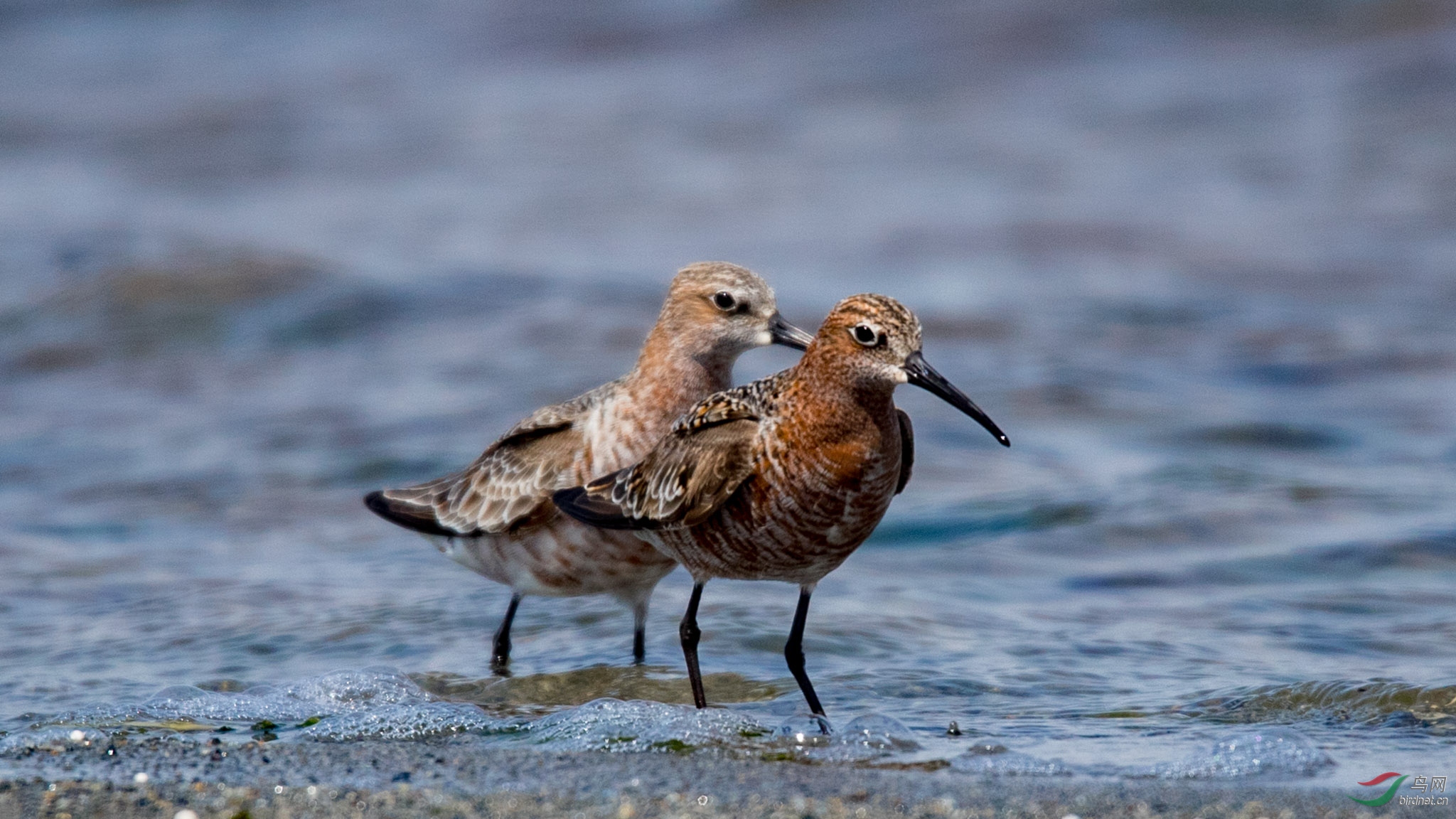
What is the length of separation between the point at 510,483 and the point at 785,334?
130cm

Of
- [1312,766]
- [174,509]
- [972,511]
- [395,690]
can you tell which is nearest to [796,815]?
[1312,766]

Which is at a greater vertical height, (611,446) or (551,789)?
(611,446)

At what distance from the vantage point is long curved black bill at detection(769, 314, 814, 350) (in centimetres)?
662

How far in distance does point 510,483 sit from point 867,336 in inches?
84.0

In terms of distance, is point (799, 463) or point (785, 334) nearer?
point (799, 463)

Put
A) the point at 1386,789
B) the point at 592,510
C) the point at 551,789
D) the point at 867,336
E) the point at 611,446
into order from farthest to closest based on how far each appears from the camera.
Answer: the point at 611,446 < the point at 592,510 < the point at 867,336 < the point at 1386,789 < the point at 551,789

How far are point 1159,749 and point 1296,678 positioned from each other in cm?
113

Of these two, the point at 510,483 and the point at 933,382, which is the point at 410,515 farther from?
the point at 933,382

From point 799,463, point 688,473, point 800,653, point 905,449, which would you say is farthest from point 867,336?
point 800,653

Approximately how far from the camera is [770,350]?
12188 millimetres

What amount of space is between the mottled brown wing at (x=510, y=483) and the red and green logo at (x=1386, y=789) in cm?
318

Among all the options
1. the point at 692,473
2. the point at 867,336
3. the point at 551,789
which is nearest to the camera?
the point at 551,789

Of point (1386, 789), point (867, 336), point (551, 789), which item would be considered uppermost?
point (867, 336)

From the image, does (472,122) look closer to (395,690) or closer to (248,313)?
(248,313)
